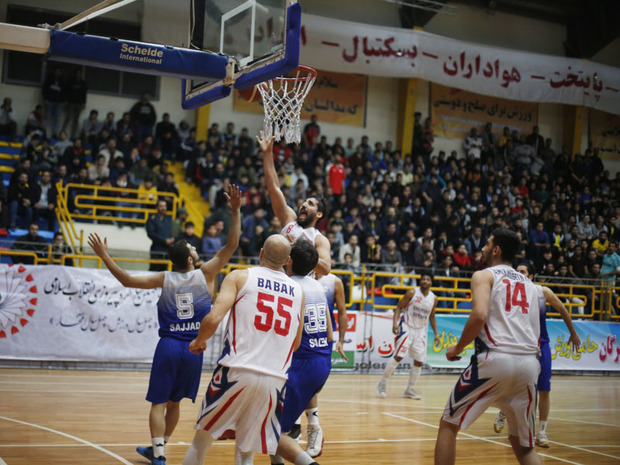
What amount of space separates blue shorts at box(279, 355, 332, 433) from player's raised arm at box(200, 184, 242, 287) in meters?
1.11

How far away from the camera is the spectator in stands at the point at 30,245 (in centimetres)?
1538

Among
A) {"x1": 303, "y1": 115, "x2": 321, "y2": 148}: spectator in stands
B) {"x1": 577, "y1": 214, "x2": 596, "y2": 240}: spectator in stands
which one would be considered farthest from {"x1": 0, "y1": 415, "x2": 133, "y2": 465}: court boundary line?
{"x1": 577, "y1": 214, "x2": 596, "y2": 240}: spectator in stands

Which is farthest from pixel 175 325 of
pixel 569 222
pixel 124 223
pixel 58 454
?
pixel 569 222

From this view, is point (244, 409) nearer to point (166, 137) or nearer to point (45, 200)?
point (45, 200)

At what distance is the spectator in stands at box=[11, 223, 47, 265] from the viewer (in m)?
15.4

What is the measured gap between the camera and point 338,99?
25609 mm

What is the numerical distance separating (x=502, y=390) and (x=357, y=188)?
52.3ft

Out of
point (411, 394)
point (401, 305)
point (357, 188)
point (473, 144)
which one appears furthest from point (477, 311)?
point (473, 144)

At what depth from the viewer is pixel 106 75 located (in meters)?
22.1

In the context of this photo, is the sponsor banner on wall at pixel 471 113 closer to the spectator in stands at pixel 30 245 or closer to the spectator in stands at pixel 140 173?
the spectator in stands at pixel 140 173

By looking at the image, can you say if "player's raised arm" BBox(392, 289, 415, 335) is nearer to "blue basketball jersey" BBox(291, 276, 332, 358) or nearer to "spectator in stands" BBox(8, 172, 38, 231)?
"blue basketball jersey" BBox(291, 276, 332, 358)

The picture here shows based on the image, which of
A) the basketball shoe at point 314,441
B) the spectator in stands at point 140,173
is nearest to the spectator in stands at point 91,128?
the spectator in stands at point 140,173

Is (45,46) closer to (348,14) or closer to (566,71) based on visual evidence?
(348,14)

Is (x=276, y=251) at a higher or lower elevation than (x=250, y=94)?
lower
